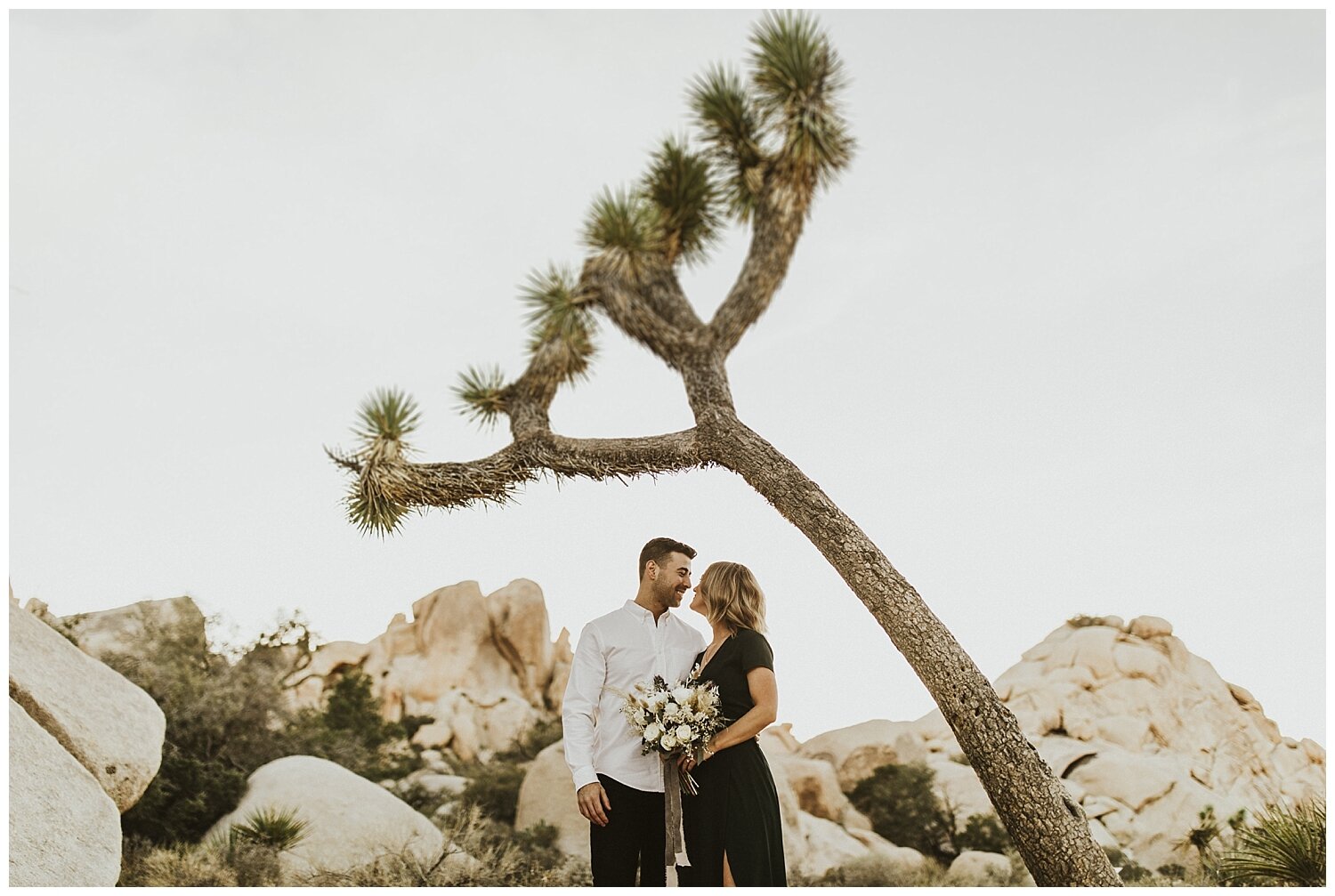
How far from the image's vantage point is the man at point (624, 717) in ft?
13.7

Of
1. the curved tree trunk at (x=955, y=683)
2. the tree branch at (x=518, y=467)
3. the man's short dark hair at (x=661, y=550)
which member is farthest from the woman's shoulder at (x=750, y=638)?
the tree branch at (x=518, y=467)

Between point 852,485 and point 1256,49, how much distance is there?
5.11 m

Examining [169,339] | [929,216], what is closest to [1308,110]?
[929,216]

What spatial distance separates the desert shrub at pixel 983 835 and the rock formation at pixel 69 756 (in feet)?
21.7

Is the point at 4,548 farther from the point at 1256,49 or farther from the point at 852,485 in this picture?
the point at 1256,49

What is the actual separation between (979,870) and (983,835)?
1.33 ft

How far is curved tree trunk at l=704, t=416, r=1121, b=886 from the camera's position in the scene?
486 cm

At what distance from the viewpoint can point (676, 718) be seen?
4.00 metres

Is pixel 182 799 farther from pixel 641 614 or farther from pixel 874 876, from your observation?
pixel 874 876

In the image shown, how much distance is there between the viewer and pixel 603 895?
4.08 meters

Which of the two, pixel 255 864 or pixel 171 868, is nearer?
pixel 171 868

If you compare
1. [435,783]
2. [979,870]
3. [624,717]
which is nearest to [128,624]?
[435,783]

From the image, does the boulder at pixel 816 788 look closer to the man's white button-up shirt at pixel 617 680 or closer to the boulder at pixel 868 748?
the boulder at pixel 868 748

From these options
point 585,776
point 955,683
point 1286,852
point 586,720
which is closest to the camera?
point 585,776
